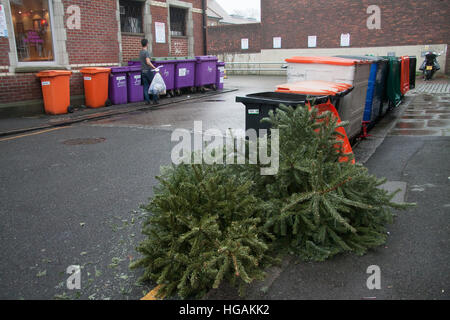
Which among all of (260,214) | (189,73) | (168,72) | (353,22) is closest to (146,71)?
(168,72)

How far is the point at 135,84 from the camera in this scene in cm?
1433

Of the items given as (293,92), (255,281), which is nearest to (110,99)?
(293,92)

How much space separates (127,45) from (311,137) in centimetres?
1315

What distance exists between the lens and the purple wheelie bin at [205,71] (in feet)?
57.2

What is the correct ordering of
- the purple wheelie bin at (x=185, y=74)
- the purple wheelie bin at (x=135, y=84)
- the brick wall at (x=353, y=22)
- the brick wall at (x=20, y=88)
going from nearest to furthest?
the brick wall at (x=20, y=88), the purple wheelie bin at (x=135, y=84), the purple wheelie bin at (x=185, y=74), the brick wall at (x=353, y=22)

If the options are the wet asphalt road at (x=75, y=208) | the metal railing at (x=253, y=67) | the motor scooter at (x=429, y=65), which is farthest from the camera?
the metal railing at (x=253, y=67)

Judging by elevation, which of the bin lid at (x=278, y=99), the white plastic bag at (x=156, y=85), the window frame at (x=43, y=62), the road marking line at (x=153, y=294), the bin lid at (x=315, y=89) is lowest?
the road marking line at (x=153, y=294)

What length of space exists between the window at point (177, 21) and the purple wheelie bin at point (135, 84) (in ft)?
14.7

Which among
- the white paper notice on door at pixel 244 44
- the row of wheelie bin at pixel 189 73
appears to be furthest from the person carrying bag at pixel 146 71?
the white paper notice on door at pixel 244 44

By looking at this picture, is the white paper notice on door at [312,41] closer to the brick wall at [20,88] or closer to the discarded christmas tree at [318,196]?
the brick wall at [20,88]

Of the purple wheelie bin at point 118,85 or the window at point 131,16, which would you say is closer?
the purple wheelie bin at point 118,85

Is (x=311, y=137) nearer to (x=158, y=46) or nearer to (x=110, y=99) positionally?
(x=110, y=99)
